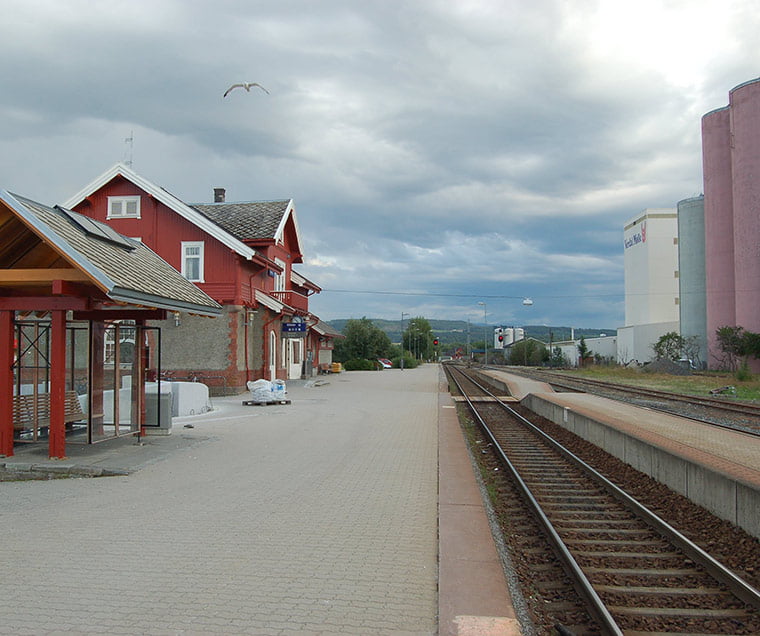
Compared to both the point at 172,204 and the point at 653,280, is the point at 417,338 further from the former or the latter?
the point at 172,204

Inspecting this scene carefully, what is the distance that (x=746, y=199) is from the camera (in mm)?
52750

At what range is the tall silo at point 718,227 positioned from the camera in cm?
5759

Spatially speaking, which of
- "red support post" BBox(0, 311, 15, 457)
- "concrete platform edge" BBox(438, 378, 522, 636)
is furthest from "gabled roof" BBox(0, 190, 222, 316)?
"concrete platform edge" BBox(438, 378, 522, 636)

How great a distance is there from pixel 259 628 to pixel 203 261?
2319 centimetres

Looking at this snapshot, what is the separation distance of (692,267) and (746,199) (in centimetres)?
1646

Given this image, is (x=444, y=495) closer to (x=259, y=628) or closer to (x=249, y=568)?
(x=249, y=568)

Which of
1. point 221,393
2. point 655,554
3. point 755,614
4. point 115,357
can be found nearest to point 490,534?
point 655,554

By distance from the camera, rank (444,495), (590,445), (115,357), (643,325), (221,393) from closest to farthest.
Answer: (444,495), (115,357), (590,445), (221,393), (643,325)

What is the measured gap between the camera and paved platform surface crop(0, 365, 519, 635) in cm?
433

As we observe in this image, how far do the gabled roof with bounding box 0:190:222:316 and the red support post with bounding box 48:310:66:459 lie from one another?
31.6 inches

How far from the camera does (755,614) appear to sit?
4.66 metres

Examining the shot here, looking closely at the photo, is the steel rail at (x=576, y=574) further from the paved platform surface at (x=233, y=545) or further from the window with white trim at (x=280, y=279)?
the window with white trim at (x=280, y=279)

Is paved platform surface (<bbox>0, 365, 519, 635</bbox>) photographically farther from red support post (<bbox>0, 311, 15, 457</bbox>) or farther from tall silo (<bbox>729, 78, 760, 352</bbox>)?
tall silo (<bbox>729, 78, 760, 352</bbox>)

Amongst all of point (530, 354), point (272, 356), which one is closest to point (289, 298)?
point (272, 356)
